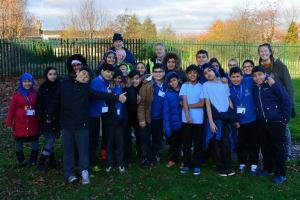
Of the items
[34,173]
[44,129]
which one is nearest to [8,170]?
[34,173]

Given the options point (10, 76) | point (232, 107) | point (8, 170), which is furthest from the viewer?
point (10, 76)

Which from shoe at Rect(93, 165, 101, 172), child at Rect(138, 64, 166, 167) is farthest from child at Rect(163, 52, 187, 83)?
shoe at Rect(93, 165, 101, 172)

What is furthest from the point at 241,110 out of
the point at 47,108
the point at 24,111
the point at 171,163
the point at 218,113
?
the point at 24,111

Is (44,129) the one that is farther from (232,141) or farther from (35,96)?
(232,141)

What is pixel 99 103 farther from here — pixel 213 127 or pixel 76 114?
pixel 213 127

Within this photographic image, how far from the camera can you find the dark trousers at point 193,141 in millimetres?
6719

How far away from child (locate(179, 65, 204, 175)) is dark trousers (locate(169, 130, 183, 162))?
0.29m

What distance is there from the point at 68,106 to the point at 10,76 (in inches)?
573

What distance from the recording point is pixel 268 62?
Answer: 274 inches

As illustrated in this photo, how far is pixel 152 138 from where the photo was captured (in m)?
7.18

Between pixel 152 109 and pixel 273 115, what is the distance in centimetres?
207

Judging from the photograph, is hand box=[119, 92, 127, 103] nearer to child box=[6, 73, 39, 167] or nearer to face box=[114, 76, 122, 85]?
face box=[114, 76, 122, 85]

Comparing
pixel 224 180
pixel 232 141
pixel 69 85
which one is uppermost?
pixel 69 85

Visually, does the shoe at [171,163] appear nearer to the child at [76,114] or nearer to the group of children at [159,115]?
the group of children at [159,115]
